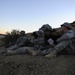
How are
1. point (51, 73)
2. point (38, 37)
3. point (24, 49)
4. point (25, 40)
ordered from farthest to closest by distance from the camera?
point (25, 40)
point (38, 37)
point (24, 49)
point (51, 73)

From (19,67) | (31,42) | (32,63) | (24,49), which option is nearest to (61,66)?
(32,63)

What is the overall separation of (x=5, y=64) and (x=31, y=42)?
2420 mm

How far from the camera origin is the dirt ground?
5535 millimetres

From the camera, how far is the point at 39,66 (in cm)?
594

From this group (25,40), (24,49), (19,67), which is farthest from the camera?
(25,40)

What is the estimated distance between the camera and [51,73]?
5.44m

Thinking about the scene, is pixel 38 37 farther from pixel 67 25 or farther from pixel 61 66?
pixel 61 66

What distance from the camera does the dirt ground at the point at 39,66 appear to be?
5535 millimetres

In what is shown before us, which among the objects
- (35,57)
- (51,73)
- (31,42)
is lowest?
(51,73)

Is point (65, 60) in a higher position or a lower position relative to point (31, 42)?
lower

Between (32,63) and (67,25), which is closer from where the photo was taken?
(32,63)

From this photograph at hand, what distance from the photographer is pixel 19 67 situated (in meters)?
6.10

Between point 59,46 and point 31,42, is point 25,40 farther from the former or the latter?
point 59,46

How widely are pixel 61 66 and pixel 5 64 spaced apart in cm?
204
